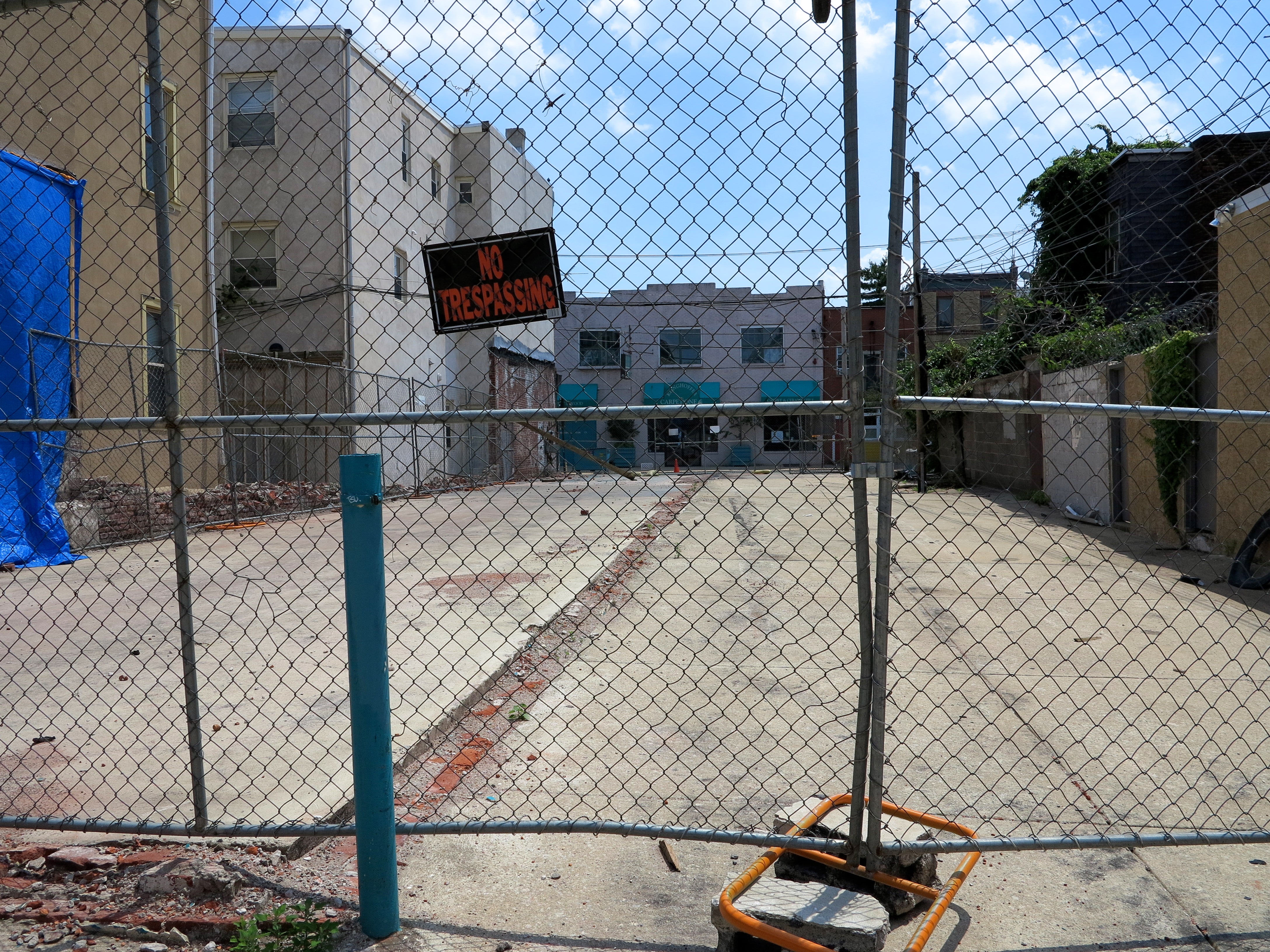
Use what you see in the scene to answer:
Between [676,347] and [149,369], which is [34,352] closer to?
[149,369]

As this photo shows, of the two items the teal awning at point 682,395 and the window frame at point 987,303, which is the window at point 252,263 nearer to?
the window frame at point 987,303

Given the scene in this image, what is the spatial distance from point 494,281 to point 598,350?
85 centimetres

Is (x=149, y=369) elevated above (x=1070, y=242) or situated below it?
above

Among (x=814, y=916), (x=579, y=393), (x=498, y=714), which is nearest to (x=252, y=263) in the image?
(x=498, y=714)

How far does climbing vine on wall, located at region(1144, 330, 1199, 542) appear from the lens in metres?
11.2

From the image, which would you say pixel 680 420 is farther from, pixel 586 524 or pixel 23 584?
pixel 586 524

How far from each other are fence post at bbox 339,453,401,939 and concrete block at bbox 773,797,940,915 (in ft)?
3.77

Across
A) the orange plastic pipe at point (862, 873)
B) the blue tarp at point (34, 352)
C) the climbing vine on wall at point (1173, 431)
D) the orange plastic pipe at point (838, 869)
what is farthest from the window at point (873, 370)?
the climbing vine on wall at point (1173, 431)

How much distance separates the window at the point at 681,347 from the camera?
3107 mm

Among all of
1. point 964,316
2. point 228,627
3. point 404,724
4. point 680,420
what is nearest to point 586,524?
point 964,316

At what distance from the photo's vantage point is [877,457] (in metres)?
2.68

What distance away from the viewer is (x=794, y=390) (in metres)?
3.85

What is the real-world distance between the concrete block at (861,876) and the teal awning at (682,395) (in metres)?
1.36

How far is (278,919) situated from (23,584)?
25.0 feet
